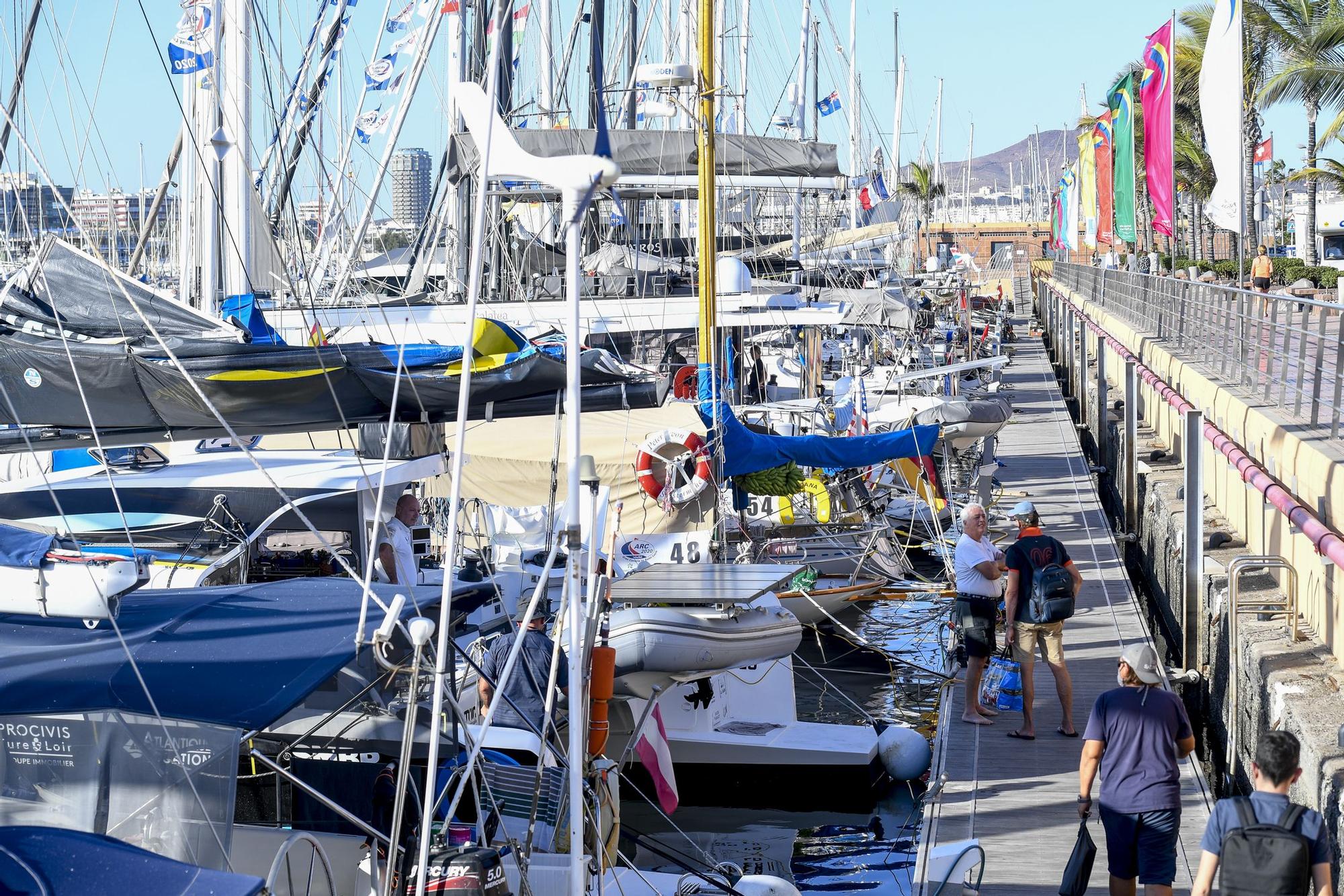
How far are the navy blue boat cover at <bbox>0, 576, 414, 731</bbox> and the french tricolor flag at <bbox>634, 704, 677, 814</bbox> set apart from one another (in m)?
2.97

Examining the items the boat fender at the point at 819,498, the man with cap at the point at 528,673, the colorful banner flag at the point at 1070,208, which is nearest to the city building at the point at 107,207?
the man with cap at the point at 528,673

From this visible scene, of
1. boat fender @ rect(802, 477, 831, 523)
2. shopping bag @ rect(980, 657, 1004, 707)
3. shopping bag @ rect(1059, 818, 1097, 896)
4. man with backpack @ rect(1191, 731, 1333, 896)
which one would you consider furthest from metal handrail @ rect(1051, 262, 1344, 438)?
man with backpack @ rect(1191, 731, 1333, 896)

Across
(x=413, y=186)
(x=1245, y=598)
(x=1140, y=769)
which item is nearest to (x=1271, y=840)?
(x=1140, y=769)

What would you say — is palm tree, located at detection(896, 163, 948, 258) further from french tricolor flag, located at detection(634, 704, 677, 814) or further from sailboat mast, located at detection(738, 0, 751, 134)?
french tricolor flag, located at detection(634, 704, 677, 814)

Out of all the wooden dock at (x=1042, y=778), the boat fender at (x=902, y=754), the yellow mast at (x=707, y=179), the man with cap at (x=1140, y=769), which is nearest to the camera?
the man with cap at (x=1140, y=769)

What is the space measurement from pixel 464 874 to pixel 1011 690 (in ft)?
19.6

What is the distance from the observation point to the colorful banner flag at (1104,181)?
92.7 feet

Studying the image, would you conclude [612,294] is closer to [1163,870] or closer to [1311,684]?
[1311,684]

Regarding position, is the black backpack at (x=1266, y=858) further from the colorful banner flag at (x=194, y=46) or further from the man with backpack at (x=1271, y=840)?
the colorful banner flag at (x=194, y=46)

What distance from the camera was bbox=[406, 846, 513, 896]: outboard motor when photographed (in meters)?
4.71

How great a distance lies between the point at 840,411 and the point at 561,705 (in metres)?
11.2

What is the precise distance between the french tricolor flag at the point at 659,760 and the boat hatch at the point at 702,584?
645mm

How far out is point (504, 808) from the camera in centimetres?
624

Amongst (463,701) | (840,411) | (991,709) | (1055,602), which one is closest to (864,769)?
(991,709)
